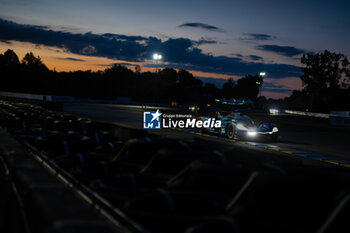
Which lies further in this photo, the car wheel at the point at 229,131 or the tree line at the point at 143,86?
the tree line at the point at 143,86

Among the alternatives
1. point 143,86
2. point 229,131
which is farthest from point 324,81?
point 229,131

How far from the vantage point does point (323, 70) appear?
341 feet

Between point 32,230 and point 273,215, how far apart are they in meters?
2.01

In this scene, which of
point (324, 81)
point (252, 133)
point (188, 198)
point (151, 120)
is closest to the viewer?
point (188, 198)

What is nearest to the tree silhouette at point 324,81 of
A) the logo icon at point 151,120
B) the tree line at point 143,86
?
the tree line at point 143,86

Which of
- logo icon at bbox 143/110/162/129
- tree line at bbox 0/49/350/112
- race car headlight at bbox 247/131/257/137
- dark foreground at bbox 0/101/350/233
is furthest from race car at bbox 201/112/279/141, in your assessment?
tree line at bbox 0/49/350/112

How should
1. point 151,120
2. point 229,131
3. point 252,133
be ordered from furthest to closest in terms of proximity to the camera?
point 151,120
point 229,131
point 252,133

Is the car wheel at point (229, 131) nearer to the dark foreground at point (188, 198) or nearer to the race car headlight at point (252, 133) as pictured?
the race car headlight at point (252, 133)

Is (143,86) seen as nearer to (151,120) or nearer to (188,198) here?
(151,120)

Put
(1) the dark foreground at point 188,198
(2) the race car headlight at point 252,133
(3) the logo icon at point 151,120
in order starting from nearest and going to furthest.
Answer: (1) the dark foreground at point 188,198
(2) the race car headlight at point 252,133
(3) the logo icon at point 151,120

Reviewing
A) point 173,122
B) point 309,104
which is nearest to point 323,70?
point 309,104

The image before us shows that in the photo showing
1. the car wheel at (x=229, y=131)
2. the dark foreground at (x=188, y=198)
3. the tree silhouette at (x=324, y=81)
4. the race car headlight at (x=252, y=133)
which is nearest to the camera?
the dark foreground at (x=188, y=198)

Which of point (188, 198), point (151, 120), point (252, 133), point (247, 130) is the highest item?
point (188, 198)

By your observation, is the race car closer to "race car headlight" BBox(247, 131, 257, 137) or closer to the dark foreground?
"race car headlight" BBox(247, 131, 257, 137)
